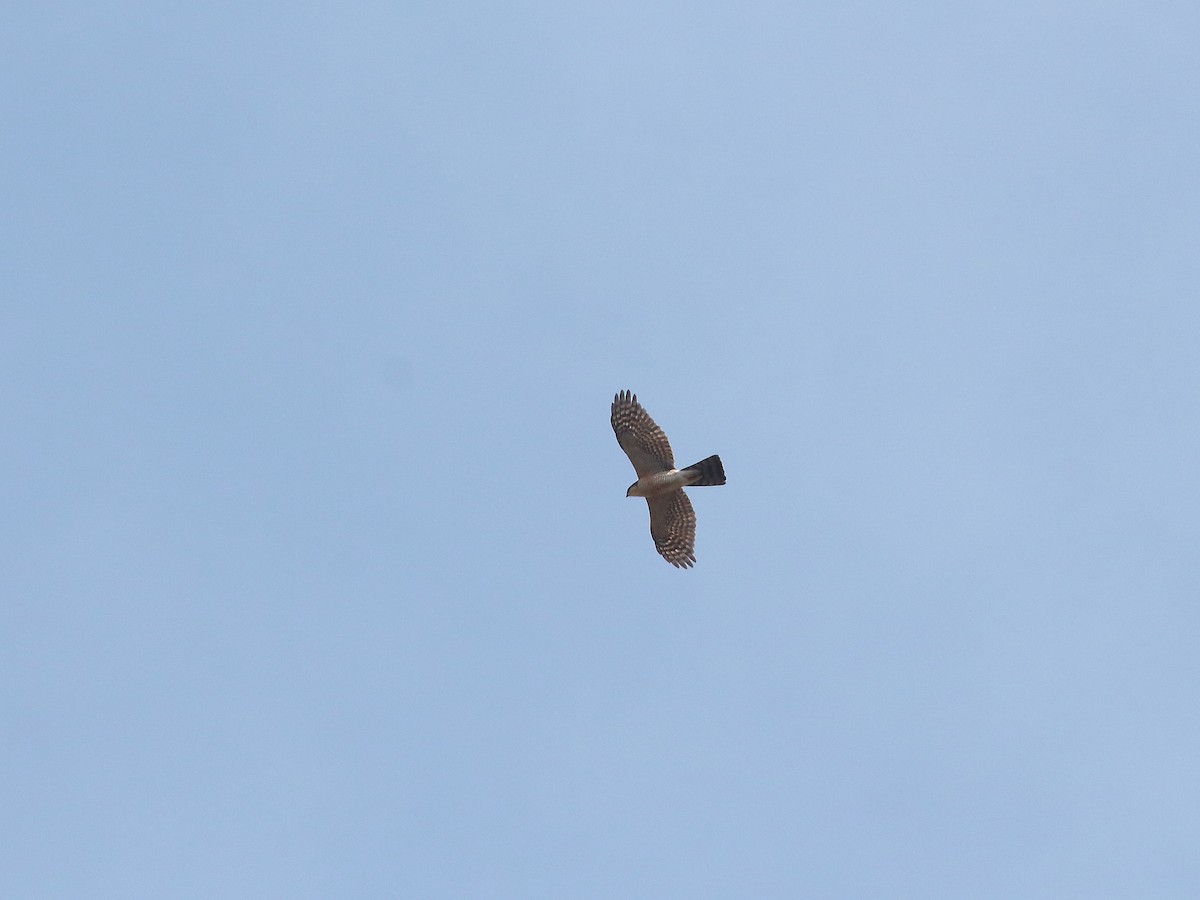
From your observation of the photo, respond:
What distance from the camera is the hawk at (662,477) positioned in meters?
31.9

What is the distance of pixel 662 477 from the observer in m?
32.2

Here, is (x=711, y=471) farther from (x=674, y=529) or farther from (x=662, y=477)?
(x=674, y=529)

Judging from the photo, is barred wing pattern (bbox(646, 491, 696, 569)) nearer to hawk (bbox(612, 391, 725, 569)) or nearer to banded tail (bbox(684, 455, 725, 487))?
hawk (bbox(612, 391, 725, 569))

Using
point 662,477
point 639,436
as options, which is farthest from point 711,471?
point 639,436

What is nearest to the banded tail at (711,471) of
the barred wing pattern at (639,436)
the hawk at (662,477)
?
the hawk at (662,477)

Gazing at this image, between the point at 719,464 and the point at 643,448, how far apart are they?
1.70 meters

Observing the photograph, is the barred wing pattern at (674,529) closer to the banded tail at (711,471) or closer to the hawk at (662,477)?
the hawk at (662,477)

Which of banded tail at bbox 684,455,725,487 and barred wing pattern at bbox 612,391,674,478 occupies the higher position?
barred wing pattern at bbox 612,391,674,478

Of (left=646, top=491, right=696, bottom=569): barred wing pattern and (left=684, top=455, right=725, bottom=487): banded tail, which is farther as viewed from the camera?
(left=646, top=491, right=696, bottom=569): barred wing pattern

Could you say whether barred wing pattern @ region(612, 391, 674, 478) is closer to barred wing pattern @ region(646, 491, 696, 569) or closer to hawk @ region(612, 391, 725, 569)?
hawk @ region(612, 391, 725, 569)

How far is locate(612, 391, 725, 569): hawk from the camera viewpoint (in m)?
31.9

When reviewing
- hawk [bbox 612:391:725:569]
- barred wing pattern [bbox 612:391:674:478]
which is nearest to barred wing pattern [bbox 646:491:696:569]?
hawk [bbox 612:391:725:569]

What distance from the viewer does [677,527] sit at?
33219 millimetres

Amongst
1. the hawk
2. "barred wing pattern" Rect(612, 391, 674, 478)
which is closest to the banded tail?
the hawk
